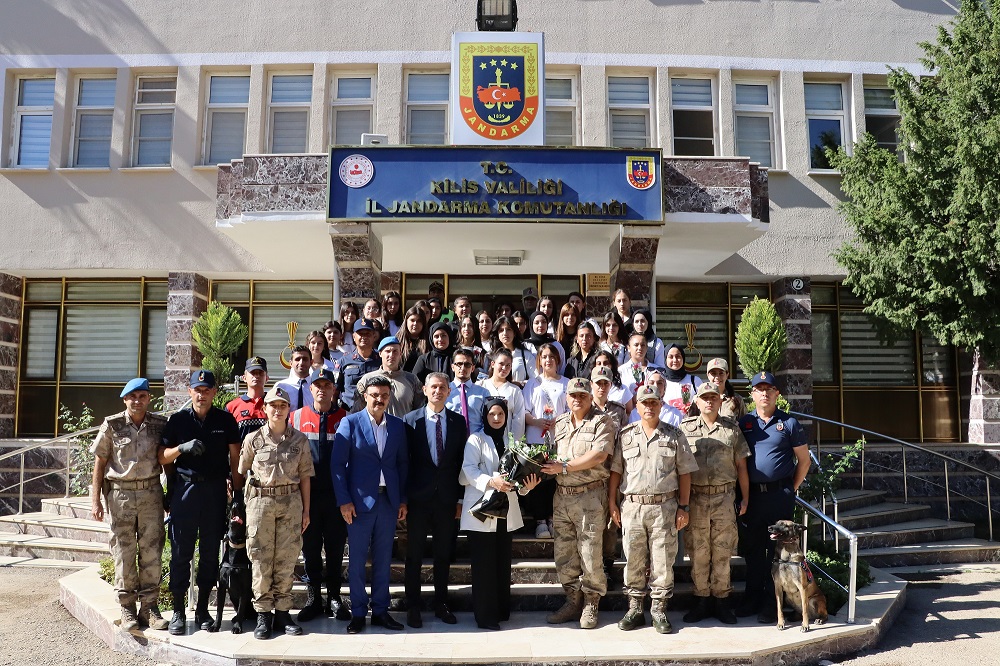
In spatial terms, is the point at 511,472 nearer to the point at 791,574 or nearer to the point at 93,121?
the point at 791,574

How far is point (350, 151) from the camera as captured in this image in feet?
30.3

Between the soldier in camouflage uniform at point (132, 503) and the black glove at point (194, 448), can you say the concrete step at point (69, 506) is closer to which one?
the soldier in camouflage uniform at point (132, 503)

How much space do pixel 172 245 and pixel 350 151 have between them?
5129 millimetres

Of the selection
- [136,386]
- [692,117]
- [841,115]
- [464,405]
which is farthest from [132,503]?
[841,115]

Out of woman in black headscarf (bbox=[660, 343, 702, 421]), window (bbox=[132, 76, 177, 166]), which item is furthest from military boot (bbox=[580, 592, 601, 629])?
window (bbox=[132, 76, 177, 166])

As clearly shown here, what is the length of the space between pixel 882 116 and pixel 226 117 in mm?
11891

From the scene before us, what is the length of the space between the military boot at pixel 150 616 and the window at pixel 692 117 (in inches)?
431

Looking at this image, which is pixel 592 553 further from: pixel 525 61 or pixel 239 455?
pixel 525 61

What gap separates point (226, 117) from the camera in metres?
13.3

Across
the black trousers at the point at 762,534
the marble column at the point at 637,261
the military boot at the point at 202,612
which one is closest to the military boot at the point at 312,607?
the military boot at the point at 202,612

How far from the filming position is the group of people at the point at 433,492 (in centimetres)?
543

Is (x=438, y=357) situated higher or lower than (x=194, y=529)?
higher

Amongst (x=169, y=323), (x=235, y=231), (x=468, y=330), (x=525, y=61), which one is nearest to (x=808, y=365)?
(x=525, y=61)

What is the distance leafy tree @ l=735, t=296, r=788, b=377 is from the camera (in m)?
10.5
